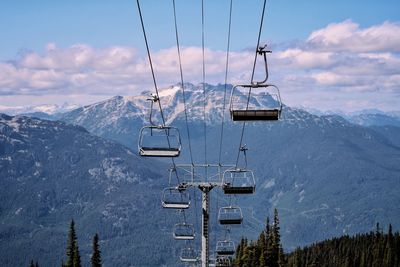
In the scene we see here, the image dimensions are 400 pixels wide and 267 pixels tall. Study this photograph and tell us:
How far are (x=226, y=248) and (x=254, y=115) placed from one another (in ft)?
146

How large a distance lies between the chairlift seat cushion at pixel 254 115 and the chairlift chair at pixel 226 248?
4174cm

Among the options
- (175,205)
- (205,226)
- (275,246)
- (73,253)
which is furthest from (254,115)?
(73,253)

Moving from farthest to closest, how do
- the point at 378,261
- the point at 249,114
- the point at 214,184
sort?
the point at 378,261
the point at 214,184
the point at 249,114

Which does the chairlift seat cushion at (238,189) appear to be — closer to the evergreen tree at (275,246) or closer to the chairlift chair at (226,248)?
the chairlift chair at (226,248)

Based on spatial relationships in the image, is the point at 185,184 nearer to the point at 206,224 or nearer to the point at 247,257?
the point at 206,224

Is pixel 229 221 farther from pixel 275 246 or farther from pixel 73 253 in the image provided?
pixel 73 253

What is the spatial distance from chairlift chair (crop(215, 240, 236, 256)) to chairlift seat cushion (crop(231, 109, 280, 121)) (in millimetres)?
41738

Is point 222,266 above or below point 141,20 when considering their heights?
below

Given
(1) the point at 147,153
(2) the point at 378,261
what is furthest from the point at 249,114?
(2) the point at 378,261

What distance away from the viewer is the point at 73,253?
384 feet

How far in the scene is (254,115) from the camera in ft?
76.4

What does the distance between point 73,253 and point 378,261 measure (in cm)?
10964

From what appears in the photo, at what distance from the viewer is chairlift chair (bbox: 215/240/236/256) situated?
214 ft

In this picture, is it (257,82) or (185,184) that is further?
(185,184)
